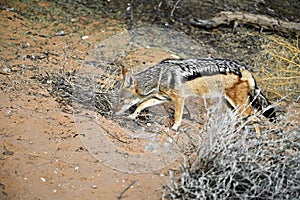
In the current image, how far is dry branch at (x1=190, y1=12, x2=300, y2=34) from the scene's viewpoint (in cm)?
877

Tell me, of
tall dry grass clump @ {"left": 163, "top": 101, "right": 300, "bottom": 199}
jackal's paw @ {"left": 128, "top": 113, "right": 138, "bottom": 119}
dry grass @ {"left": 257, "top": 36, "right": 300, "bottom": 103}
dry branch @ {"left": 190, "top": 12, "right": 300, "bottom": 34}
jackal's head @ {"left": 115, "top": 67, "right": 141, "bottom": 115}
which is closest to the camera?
tall dry grass clump @ {"left": 163, "top": 101, "right": 300, "bottom": 199}

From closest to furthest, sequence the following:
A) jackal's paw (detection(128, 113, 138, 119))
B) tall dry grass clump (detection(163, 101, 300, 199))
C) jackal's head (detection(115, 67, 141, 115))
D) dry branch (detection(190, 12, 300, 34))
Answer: tall dry grass clump (detection(163, 101, 300, 199)) < jackal's head (detection(115, 67, 141, 115)) < jackal's paw (detection(128, 113, 138, 119)) < dry branch (detection(190, 12, 300, 34))

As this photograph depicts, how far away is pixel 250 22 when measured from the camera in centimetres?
889

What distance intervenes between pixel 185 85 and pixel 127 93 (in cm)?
75

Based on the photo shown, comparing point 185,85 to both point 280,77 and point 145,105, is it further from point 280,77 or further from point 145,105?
point 280,77

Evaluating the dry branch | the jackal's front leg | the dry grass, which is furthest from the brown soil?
the dry branch

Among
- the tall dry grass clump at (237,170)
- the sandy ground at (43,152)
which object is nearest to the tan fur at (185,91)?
the sandy ground at (43,152)

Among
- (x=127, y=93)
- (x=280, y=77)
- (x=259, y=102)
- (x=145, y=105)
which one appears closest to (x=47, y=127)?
(x=127, y=93)

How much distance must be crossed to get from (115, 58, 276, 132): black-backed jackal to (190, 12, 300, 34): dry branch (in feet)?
9.92

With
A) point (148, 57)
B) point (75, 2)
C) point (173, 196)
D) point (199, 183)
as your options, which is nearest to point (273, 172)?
point (199, 183)

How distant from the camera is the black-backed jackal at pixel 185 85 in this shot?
18.6 ft

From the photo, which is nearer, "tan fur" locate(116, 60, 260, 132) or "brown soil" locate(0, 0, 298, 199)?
"brown soil" locate(0, 0, 298, 199)

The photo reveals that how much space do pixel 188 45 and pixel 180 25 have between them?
2.35 feet

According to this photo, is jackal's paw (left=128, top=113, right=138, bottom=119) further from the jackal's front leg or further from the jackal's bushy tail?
the jackal's bushy tail
